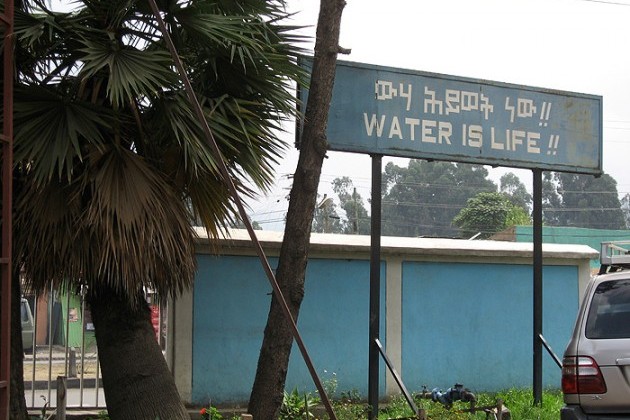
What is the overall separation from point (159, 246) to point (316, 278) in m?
4.02

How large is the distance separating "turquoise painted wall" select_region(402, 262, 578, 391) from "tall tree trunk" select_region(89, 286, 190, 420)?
14.5 feet

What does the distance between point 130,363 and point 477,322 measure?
5799 millimetres

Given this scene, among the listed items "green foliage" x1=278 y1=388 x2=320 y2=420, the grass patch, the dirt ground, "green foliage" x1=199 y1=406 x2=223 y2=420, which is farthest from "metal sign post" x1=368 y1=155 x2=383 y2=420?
the dirt ground

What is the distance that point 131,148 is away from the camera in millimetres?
7531

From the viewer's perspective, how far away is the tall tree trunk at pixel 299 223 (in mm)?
7441

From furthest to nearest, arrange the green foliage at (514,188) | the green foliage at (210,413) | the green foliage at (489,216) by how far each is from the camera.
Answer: the green foliage at (514,188), the green foliage at (489,216), the green foliage at (210,413)

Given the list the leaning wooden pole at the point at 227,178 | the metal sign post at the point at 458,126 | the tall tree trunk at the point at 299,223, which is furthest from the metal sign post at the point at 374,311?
the leaning wooden pole at the point at 227,178

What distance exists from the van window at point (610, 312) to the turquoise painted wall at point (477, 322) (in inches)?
194

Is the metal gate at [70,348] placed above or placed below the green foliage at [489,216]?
below

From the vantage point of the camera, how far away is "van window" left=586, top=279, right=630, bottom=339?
20.1 feet

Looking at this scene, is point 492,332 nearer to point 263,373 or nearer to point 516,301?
point 516,301

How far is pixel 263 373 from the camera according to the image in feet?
24.4

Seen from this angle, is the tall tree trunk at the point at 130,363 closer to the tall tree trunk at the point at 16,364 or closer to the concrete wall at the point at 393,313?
the tall tree trunk at the point at 16,364

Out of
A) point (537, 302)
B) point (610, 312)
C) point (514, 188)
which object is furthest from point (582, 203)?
point (610, 312)
